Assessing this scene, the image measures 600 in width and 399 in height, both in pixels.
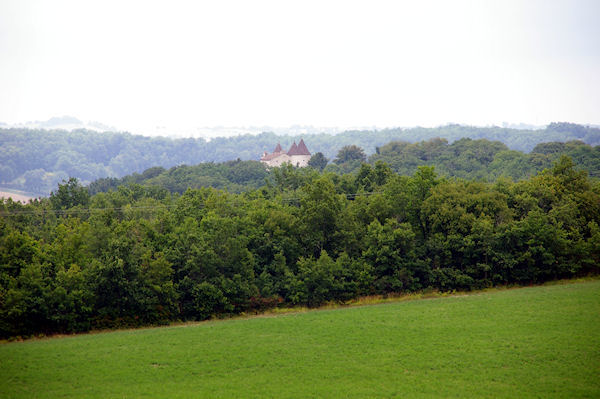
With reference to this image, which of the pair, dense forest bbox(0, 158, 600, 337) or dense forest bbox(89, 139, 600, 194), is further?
dense forest bbox(89, 139, 600, 194)

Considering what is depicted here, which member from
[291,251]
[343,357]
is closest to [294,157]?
[291,251]

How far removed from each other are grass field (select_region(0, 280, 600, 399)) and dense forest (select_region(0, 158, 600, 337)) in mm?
2848

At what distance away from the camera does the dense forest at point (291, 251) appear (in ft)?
111

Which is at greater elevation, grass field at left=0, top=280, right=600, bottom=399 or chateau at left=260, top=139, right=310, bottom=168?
chateau at left=260, top=139, right=310, bottom=168

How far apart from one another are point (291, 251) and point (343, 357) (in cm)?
1633

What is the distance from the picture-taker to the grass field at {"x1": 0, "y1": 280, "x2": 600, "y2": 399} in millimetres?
21766

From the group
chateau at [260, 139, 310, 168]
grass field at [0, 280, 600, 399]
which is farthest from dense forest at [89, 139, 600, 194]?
grass field at [0, 280, 600, 399]

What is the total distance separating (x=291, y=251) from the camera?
41062mm

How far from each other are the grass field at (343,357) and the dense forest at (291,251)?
2.85 meters

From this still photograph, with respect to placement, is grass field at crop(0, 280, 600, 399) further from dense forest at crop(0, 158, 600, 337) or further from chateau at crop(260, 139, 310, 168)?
chateau at crop(260, 139, 310, 168)

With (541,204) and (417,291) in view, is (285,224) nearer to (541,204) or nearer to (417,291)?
(417,291)

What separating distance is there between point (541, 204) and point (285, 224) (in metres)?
22.3

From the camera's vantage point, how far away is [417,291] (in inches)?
1564

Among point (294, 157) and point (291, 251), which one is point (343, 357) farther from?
point (294, 157)
